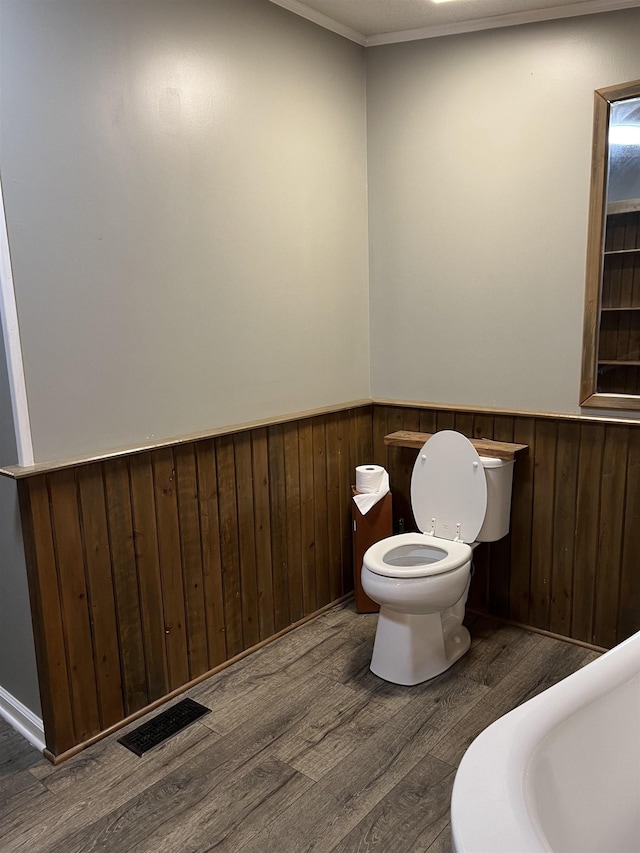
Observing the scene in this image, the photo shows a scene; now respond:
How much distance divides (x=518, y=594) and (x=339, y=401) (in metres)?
1.17

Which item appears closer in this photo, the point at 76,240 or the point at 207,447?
the point at 76,240

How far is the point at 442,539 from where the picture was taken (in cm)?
265

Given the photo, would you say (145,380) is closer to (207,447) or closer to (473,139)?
(207,447)

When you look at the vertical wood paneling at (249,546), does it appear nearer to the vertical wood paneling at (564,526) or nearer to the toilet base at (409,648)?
the vertical wood paneling at (564,526)

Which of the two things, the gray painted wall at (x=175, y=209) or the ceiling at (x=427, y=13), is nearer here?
the gray painted wall at (x=175, y=209)

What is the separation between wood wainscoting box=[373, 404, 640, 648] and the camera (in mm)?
2500

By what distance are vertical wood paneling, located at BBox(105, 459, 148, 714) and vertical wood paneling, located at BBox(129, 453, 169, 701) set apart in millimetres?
20

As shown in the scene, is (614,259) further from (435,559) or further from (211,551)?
(211,551)

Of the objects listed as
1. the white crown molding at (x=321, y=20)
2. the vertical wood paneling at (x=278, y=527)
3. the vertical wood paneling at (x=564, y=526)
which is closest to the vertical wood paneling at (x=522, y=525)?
the vertical wood paneling at (x=564, y=526)

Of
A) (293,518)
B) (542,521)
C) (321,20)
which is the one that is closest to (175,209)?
(321,20)

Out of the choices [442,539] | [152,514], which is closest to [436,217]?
[442,539]

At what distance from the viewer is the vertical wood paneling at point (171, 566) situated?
2217mm

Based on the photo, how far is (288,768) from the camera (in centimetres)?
196

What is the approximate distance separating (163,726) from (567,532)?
5.65ft
